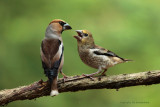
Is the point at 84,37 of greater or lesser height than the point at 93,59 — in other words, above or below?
above

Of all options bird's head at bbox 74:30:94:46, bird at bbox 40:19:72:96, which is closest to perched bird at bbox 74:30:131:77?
bird's head at bbox 74:30:94:46

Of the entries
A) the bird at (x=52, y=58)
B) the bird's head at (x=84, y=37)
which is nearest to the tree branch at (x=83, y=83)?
the bird at (x=52, y=58)

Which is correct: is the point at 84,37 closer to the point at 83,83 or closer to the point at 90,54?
the point at 90,54

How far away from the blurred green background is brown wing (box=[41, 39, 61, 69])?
2.24m

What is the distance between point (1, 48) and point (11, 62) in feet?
1.70

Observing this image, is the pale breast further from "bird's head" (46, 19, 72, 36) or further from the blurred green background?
the blurred green background

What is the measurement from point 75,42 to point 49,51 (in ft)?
9.54

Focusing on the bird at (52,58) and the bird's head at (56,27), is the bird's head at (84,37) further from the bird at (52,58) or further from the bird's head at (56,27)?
the bird at (52,58)

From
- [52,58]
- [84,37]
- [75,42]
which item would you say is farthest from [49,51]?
[75,42]

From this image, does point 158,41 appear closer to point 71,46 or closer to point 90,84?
point 71,46

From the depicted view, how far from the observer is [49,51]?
5328 millimetres

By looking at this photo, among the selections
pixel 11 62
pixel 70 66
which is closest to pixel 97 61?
Result: pixel 70 66

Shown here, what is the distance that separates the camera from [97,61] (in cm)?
593

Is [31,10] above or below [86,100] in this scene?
above
